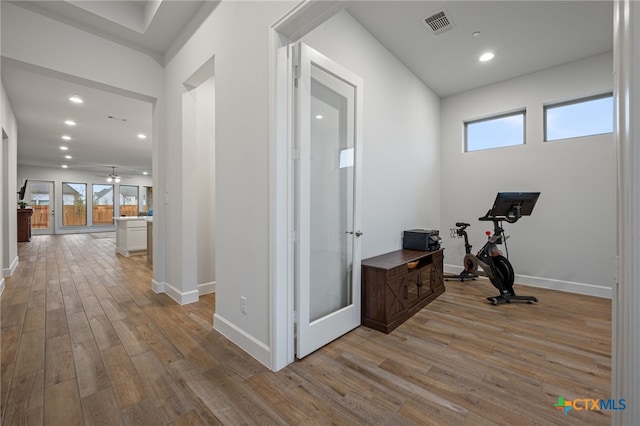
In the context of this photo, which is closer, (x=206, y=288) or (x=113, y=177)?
(x=206, y=288)

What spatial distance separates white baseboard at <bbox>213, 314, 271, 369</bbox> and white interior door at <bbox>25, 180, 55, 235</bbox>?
43.4ft

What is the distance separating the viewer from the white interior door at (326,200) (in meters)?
1.92

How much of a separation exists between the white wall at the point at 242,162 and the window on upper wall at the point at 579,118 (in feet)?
13.3

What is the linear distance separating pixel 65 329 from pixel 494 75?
19.6 feet

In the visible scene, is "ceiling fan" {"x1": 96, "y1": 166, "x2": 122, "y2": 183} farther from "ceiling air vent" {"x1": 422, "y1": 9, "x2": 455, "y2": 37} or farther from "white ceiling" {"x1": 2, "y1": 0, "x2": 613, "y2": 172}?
"ceiling air vent" {"x1": 422, "y1": 9, "x2": 455, "y2": 37}

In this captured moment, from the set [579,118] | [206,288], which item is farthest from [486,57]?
[206,288]

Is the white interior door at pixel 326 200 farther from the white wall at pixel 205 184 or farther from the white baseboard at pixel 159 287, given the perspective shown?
the white baseboard at pixel 159 287

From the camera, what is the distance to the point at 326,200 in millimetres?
2287

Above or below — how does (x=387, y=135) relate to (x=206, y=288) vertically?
above

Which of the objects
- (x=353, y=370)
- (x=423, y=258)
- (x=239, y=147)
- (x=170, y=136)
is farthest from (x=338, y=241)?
(x=170, y=136)

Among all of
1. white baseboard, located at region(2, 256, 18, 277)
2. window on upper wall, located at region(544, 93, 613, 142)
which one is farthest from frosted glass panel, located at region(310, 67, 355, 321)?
white baseboard, located at region(2, 256, 18, 277)

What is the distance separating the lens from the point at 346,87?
93.4 inches

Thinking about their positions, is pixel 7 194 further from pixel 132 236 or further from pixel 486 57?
pixel 486 57

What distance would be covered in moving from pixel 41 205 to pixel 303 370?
47.3ft
